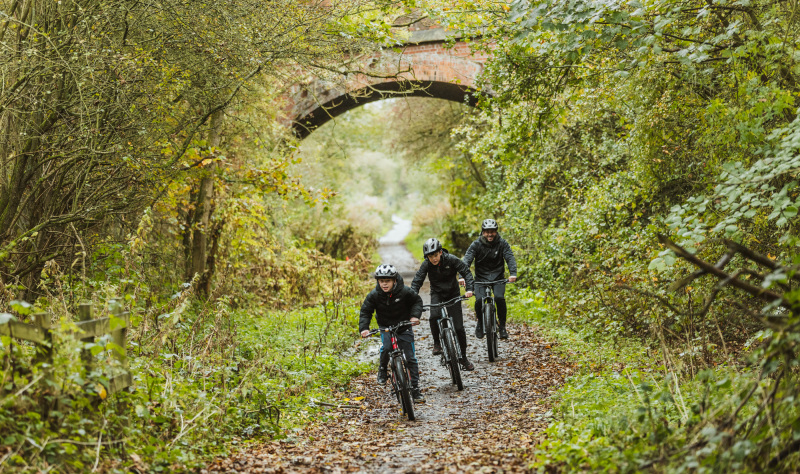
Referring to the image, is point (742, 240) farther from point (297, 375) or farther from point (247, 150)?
point (247, 150)

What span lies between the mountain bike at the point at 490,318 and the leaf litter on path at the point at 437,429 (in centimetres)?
23

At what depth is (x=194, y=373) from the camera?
610 cm

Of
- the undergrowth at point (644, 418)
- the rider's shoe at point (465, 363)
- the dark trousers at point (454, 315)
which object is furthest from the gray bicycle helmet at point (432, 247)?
the undergrowth at point (644, 418)

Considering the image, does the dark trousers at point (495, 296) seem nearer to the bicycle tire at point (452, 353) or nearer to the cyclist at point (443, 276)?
the cyclist at point (443, 276)

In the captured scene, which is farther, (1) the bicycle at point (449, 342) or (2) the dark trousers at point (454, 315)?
(2) the dark trousers at point (454, 315)

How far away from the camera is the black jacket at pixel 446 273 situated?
815cm

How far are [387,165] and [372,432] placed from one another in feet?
158

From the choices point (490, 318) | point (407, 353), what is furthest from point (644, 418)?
point (490, 318)

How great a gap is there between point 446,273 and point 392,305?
139 centimetres

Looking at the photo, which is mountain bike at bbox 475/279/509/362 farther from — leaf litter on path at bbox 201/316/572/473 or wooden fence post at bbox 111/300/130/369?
wooden fence post at bbox 111/300/130/369

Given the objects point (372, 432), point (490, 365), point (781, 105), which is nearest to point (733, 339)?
point (490, 365)

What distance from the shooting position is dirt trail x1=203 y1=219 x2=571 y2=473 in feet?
16.1

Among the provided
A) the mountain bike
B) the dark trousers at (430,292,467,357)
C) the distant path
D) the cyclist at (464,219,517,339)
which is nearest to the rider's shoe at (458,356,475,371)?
the dark trousers at (430,292,467,357)

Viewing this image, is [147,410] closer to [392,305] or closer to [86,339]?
[86,339]
